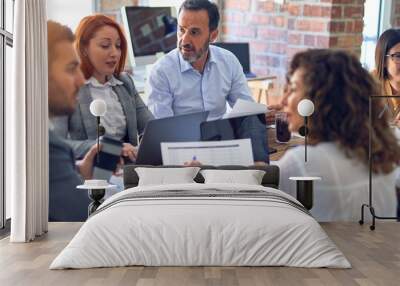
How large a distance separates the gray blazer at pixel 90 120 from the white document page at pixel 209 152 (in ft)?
1.19

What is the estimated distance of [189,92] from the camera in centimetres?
754

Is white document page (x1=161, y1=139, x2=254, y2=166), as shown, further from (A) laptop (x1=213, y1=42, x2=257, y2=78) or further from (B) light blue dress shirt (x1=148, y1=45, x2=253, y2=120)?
(A) laptop (x1=213, y1=42, x2=257, y2=78)

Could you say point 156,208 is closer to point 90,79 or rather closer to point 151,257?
point 151,257

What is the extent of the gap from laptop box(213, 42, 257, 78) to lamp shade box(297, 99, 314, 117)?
24.8 inches

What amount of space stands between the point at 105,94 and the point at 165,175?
1168 mm

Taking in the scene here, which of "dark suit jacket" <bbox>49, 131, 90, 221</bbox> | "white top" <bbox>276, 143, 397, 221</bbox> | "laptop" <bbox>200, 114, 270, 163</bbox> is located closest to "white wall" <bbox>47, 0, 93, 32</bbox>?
"dark suit jacket" <bbox>49, 131, 90, 221</bbox>

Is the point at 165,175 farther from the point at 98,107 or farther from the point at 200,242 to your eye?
the point at 200,242

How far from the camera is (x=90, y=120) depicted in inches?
297

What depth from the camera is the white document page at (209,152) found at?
297 inches

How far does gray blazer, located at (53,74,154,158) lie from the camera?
7.52m

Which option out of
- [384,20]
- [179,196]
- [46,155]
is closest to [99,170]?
[46,155]

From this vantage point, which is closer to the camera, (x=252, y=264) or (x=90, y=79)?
(x=252, y=264)

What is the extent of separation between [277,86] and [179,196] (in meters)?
2.34

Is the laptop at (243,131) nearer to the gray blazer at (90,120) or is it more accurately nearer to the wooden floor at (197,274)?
the gray blazer at (90,120)
